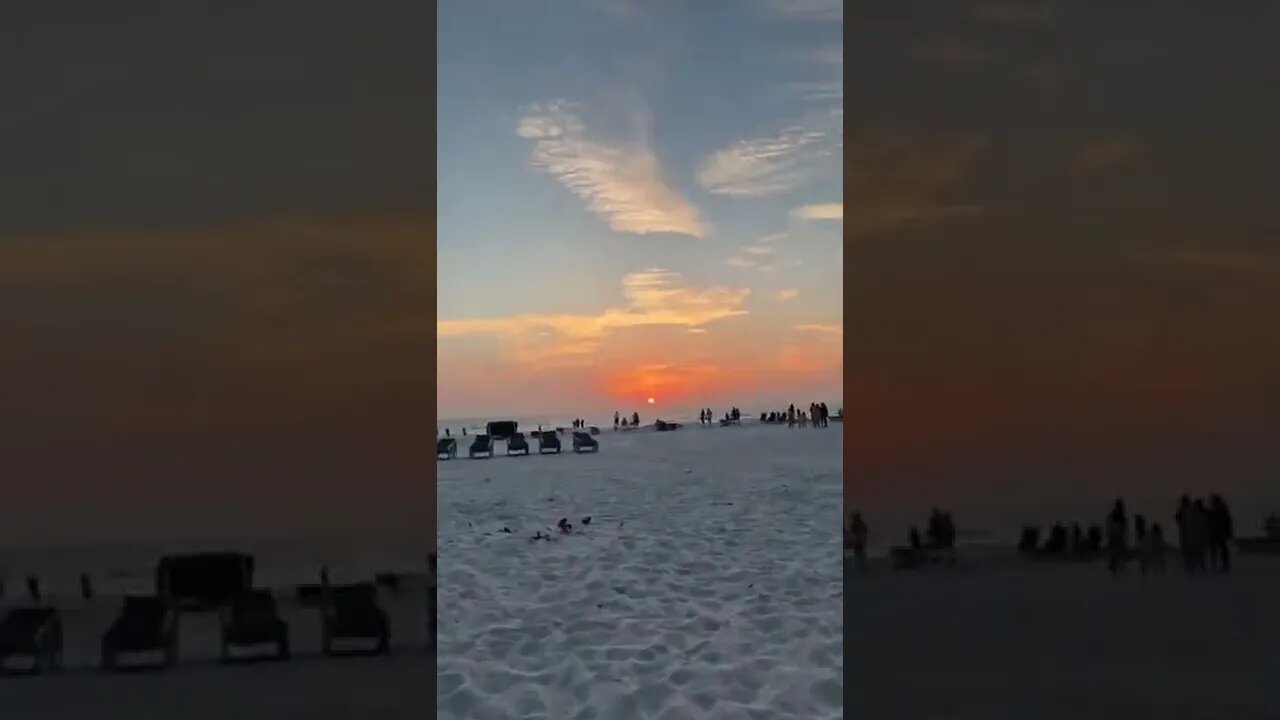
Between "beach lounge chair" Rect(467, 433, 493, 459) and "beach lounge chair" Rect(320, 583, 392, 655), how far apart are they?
1918mm

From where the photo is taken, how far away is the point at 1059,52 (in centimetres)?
323

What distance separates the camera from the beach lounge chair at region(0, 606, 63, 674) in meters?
2.93

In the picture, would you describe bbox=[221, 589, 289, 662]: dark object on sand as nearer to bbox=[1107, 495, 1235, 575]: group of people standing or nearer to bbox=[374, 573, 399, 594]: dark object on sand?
bbox=[374, 573, 399, 594]: dark object on sand

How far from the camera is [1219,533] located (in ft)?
10.6

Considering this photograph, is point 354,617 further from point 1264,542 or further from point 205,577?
point 1264,542

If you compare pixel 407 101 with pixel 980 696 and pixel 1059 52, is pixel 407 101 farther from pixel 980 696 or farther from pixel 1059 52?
pixel 980 696

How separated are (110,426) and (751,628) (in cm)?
268

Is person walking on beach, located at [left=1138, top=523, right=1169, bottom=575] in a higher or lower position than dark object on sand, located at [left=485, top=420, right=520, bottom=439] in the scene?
lower

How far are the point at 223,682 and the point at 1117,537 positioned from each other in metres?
2.81

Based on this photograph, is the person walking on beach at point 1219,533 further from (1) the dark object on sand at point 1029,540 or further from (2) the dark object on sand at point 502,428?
(2) the dark object on sand at point 502,428

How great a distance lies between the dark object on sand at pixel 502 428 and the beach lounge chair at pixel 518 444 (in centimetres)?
A: 3

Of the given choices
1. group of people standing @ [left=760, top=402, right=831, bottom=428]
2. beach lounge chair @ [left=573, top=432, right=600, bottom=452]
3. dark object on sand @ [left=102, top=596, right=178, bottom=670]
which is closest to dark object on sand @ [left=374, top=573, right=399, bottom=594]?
dark object on sand @ [left=102, top=596, right=178, bottom=670]

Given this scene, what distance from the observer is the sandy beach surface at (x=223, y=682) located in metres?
2.94

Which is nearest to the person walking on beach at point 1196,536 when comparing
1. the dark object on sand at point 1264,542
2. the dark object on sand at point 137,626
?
the dark object on sand at point 1264,542
